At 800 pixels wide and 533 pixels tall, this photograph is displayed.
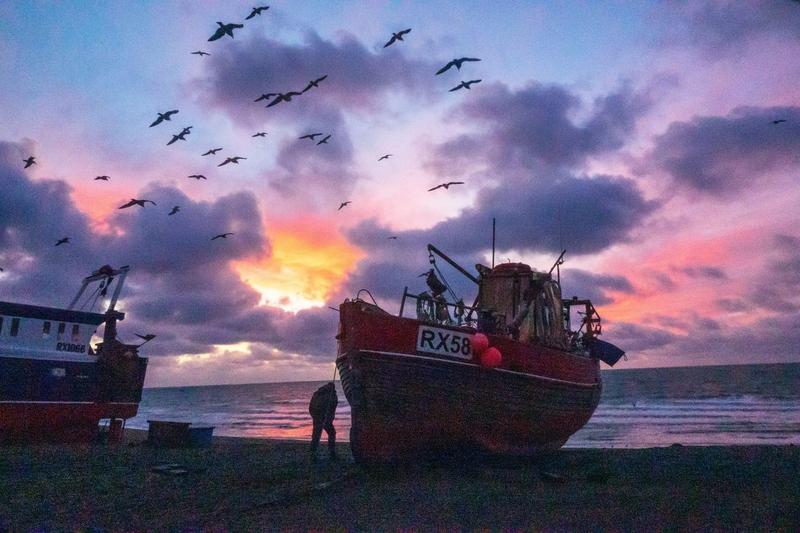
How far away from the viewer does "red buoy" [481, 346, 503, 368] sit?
44.6 feet

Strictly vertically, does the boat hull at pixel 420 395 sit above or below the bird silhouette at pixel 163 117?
below

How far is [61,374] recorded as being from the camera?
22.2 metres

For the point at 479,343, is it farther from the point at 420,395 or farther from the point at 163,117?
the point at 163,117

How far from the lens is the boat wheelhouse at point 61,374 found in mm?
20953

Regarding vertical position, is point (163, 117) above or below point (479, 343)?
above

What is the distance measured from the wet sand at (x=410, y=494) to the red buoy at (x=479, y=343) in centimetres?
301

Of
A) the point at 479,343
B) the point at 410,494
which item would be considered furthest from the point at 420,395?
the point at 410,494

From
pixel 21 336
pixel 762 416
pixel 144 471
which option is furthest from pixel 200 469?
pixel 762 416

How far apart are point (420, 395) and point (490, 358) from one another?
6.59 feet

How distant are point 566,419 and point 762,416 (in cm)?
3603

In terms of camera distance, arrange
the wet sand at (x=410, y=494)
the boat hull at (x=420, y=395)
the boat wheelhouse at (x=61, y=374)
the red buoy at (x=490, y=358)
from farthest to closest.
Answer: the boat wheelhouse at (x=61, y=374)
the red buoy at (x=490, y=358)
the boat hull at (x=420, y=395)
the wet sand at (x=410, y=494)

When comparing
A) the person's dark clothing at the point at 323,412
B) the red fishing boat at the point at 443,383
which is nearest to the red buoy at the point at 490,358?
the red fishing boat at the point at 443,383

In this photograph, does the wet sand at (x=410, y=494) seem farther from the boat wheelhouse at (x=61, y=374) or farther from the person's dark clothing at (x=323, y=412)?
the boat wheelhouse at (x=61, y=374)

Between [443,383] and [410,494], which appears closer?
[410,494]
